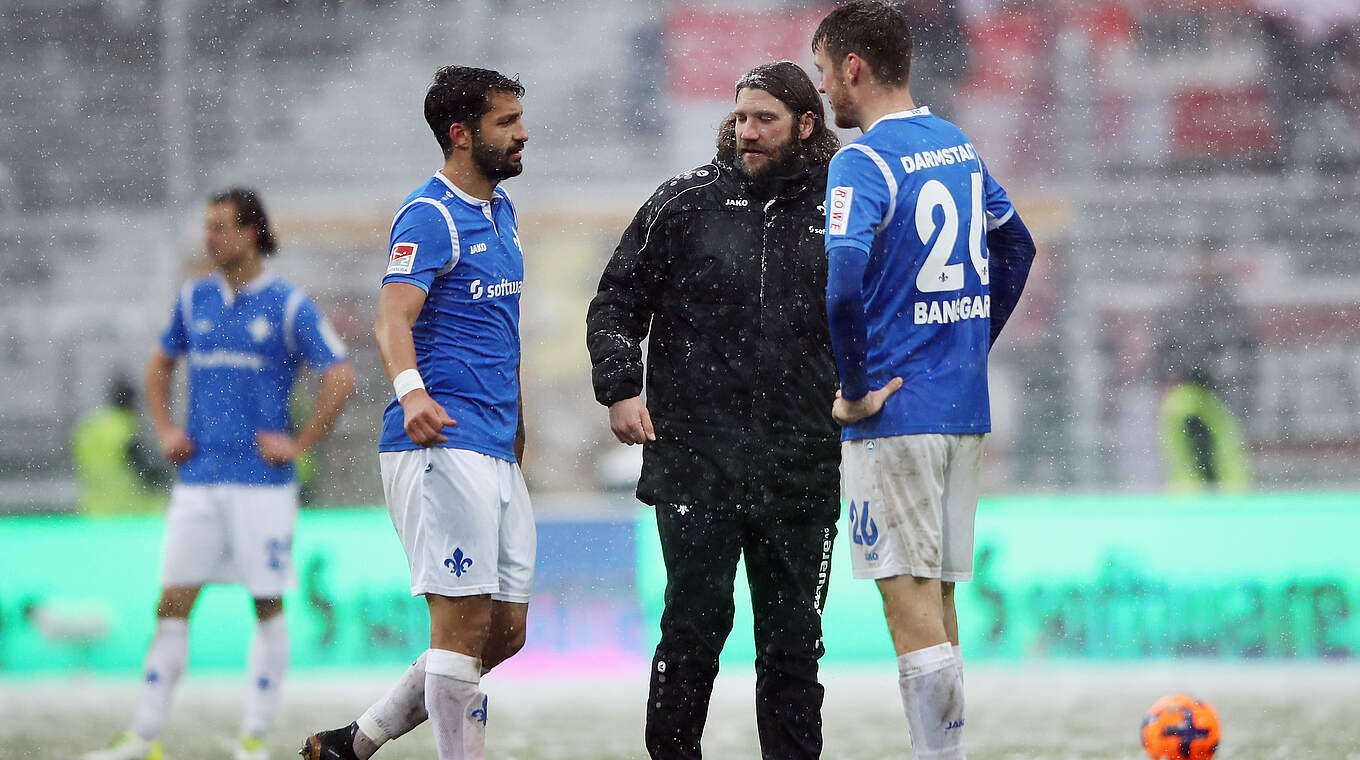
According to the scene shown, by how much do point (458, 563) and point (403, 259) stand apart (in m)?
0.81

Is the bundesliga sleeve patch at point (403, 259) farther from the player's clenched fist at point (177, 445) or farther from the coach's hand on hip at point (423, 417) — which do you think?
the player's clenched fist at point (177, 445)

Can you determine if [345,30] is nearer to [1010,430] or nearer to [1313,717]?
[1010,430]

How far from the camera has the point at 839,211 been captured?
3816 millimetres

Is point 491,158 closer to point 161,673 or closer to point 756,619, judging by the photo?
point 756,619

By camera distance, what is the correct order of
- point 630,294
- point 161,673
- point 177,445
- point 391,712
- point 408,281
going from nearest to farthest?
point 408,281 < point 391,712 < point 630,294 < point 161,673 < point 177,445

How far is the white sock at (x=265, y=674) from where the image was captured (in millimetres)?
5855

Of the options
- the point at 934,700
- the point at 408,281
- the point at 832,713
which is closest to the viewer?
the point at 934,700

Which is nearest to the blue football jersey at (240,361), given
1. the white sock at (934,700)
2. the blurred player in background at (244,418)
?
the blurred player in background at (244,418)

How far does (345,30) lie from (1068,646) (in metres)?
A: 12.7

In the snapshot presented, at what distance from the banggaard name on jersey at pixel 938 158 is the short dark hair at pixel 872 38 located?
0.71ft

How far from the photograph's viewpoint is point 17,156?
18906mm

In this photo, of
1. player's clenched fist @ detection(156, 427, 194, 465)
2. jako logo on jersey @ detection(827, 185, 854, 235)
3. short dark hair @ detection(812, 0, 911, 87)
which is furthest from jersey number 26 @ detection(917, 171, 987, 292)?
player's clenched fist @ detection(156, 427, 194, 465)

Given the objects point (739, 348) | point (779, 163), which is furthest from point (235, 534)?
point (779, 163)

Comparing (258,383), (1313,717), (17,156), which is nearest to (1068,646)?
(1313,717)
